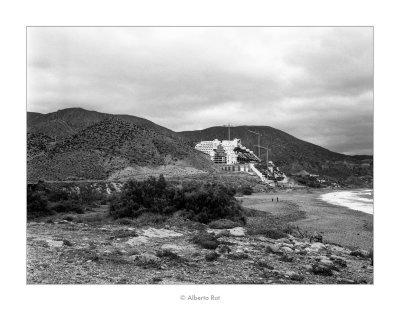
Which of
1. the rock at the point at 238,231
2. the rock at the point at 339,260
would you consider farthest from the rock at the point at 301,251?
the rock at the point at 238,231

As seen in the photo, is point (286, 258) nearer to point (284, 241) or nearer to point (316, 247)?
point (316, 247)

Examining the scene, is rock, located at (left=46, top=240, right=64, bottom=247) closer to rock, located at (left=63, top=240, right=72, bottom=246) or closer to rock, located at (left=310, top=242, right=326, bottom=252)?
rock, located at (left=63, top=240, right=72, bottom=246)

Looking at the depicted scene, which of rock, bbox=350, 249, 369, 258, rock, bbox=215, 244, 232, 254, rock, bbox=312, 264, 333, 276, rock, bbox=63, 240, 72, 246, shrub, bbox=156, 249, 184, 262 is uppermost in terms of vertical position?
rock, bbox=63, 240, 72, 246

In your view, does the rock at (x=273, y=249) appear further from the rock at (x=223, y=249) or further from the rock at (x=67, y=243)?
the rock at (x=67, y=243)

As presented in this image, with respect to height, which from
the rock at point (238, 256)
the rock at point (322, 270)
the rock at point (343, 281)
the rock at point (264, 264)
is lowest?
the rock at point (343, 281)

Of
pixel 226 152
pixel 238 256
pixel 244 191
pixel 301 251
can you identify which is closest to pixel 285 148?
pixel 226 152

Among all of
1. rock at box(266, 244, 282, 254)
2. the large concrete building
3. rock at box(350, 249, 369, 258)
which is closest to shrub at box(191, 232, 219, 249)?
rock at box(266, 244, 282, 254)
